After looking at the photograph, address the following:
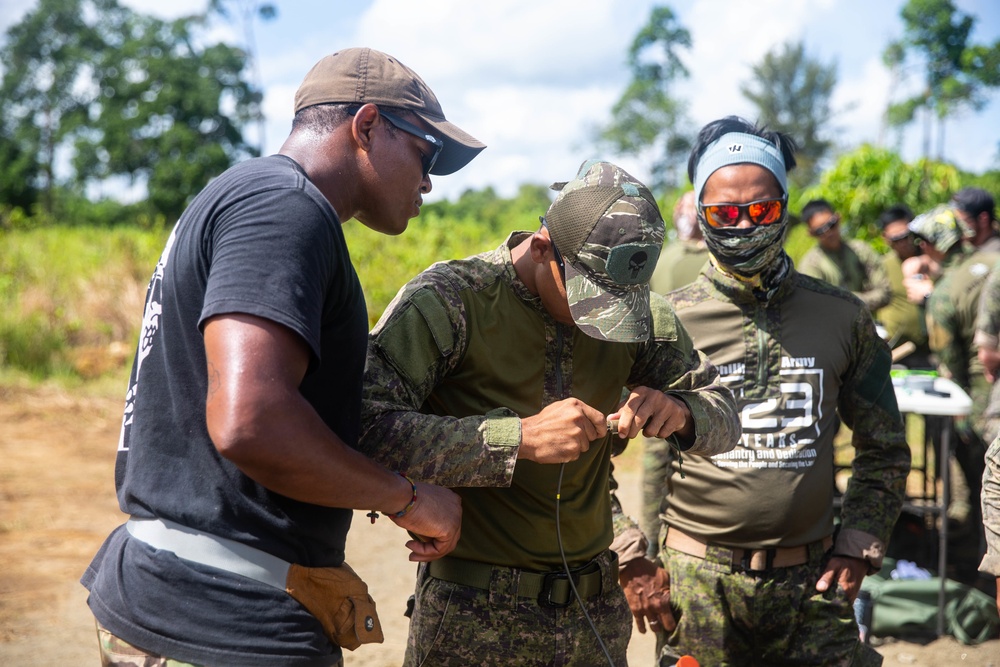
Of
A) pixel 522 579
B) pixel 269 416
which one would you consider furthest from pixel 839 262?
pixel 269 416

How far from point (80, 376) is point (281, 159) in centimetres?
1247

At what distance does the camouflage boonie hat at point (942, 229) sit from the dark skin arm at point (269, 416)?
6.20 m

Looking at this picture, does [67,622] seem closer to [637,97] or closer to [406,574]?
[406,574]

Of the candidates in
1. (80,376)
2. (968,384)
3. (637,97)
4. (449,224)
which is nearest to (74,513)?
(80,376)

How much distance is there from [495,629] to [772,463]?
1145 mm

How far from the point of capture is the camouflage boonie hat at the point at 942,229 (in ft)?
21.5

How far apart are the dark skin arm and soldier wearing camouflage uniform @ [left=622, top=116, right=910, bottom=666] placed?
4.88ft

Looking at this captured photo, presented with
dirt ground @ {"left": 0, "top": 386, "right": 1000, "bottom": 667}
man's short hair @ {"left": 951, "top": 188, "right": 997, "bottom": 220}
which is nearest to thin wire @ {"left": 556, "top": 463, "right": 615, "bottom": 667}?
dirt ground @ {"left": 0, "top": 386, "right": 1000, "bottom": 667}

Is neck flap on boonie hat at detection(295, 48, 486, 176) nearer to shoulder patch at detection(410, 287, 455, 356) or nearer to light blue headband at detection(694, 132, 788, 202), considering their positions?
shoulder patch at detection(410, 287, 455, 356)

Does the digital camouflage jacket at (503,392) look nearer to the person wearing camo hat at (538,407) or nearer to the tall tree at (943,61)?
the person wearing camo hat at (538,407)

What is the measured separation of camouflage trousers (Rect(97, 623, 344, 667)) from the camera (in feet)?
5.68

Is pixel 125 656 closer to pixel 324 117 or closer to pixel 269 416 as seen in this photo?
pixel 269 416

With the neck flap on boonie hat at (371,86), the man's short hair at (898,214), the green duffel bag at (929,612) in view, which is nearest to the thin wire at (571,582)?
the neck flap on boonie hat at (371,86)

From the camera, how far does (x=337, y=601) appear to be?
189 cm
